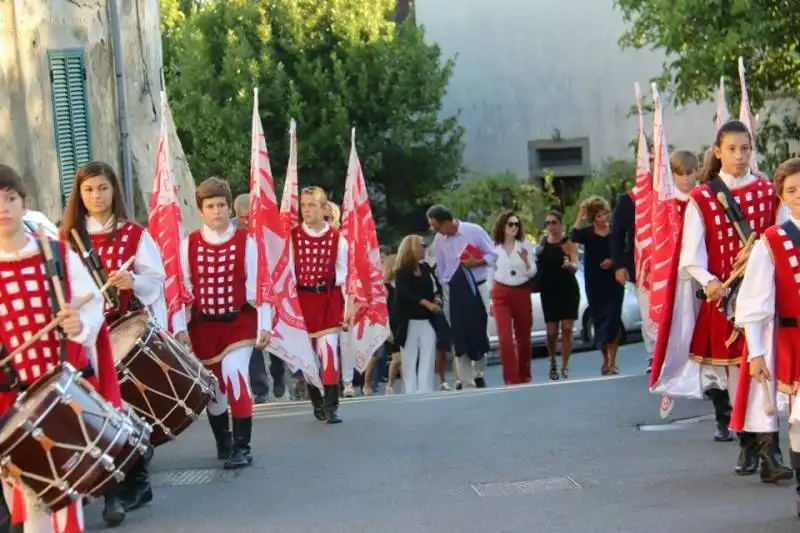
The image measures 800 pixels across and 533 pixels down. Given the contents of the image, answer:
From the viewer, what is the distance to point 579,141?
31844 mm

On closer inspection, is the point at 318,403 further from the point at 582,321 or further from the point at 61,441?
the point at 582,321

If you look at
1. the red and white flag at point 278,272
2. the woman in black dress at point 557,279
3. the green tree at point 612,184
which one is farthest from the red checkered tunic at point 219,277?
the green tree at point 612,184

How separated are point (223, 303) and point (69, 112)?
5.87 meters

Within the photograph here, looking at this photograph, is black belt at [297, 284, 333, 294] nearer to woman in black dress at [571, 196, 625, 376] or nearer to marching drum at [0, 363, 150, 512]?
woman in black dress at [571, 196, 625, 376]

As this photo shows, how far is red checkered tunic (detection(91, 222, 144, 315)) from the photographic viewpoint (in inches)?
318

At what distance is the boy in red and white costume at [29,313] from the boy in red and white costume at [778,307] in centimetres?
302

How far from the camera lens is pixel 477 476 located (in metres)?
8.78

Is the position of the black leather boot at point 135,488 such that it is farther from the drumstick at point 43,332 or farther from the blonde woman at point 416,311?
the blonde woman at point 416,311

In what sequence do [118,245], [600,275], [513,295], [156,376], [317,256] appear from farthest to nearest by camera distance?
[513,295] → [600,275] → [317,256] → [118,245] → [156,376]

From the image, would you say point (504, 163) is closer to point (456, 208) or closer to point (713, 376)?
point (456, 208)

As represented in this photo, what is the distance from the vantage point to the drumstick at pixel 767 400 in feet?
22.8

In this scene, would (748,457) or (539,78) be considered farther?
(539,78)

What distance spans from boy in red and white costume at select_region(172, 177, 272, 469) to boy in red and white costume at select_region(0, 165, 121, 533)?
3086 millimetres

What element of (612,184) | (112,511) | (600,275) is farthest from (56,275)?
(612,184)
